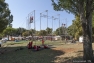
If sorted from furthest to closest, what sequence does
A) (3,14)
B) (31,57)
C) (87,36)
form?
(3,14), (31,57), (87,36)

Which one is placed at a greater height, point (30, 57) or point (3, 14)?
point (3, 14)

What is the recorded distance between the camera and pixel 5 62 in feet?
43.9

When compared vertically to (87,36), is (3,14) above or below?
above

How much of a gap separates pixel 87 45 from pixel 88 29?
950mm

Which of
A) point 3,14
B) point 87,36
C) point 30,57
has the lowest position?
point 30,57

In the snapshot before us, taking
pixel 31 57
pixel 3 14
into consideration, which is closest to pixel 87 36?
pixel 31 57

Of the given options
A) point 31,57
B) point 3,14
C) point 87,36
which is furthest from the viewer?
point 3,14

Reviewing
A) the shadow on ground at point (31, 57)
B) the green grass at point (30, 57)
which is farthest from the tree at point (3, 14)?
the shadow on ground at point (31, 57)

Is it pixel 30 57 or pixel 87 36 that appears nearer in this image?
pixel 87 36

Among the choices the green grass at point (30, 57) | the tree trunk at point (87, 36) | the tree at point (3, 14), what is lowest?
the green grass at point (30, 57)

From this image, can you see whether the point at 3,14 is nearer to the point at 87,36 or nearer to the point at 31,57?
the point at 31,57

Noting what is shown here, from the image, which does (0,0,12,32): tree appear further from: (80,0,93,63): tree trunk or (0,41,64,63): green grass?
(80,0,93,63): tree trunk

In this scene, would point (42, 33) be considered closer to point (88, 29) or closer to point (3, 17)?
point (3, 17)

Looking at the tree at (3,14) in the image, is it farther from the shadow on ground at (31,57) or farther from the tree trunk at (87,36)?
the tree trunk at (87,36)
